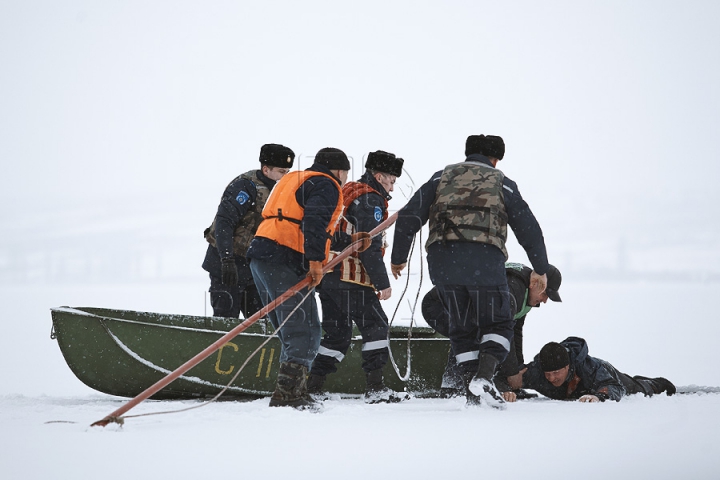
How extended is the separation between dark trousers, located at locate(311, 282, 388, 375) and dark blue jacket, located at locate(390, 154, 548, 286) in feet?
2.05

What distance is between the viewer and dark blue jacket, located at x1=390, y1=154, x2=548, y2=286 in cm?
551

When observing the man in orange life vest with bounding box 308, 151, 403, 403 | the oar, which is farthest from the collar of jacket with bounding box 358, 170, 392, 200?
the oar

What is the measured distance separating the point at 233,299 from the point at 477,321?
8.56 ft

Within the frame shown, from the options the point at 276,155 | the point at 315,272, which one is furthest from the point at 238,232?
the point at 315,272

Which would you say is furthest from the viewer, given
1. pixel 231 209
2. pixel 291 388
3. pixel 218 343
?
pixel 231 209

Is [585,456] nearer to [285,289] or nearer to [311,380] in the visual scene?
[285,289]

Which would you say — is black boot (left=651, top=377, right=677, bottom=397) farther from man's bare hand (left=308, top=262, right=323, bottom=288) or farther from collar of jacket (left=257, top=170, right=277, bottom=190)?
collar of jacket (left=257, top=170, right=277, bottom=190)

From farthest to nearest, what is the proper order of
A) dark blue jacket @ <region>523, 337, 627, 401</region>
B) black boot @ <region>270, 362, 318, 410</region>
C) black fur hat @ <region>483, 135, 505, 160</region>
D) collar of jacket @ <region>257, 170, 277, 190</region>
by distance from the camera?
collar of jacket @ <region>257, 170, 277, 190</region>
dark blue jacket @ <region>523, 337, 627, 401</region>
black fur hat @ <region>483, 135, 505, 160</region>
black boot @ <region>270, 362, 318, 410</region>

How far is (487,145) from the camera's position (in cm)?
581

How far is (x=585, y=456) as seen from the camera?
3998mm

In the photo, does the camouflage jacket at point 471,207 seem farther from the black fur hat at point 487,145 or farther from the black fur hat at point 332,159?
the black fur hat at point 332,159

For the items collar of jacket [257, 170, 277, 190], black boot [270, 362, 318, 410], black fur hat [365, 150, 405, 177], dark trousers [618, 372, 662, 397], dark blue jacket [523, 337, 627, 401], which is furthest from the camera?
collar of jacket [257, 170, 277, 190]

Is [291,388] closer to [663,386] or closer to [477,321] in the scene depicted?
[477,321]

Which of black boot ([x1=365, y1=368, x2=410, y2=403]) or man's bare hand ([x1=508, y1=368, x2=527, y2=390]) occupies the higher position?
man's bare hand ([x1=508, y1=368, x2=527, y2=390])
